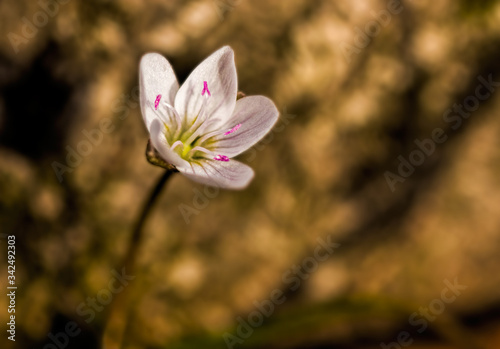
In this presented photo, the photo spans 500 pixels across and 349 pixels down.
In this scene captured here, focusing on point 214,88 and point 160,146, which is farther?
point 214,88

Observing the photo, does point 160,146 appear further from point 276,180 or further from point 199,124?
point 276,180

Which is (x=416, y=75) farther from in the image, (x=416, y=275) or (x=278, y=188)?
(x=416, y=275)

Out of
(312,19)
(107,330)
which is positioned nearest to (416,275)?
(312,19)

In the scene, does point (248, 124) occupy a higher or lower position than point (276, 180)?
lower

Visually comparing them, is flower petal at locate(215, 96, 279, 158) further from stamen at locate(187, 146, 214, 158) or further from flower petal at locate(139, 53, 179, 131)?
flower petal at locate(139, 53, 179, 131)

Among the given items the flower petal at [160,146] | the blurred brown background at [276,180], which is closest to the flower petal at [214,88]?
the flower petal at [160,146]

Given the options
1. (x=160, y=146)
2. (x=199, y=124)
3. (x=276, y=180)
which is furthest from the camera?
(x=276, y=180)

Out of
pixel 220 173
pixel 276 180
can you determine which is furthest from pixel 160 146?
pixel 276 180
